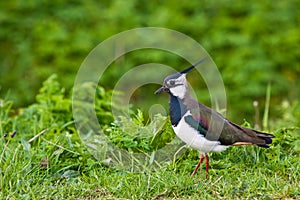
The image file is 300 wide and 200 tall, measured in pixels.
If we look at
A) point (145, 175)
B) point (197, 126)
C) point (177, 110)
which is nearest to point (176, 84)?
point (177, 110)

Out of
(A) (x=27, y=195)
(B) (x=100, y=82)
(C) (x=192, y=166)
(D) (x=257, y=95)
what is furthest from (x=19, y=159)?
(D) (x=257, y=95)

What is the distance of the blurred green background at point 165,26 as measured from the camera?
344 inches

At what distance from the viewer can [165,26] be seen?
9289mm

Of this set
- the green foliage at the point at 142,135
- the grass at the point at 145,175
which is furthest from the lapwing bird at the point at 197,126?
the green foliage at the point at 142,135

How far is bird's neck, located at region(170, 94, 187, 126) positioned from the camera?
405 cm

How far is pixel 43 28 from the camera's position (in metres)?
9.13

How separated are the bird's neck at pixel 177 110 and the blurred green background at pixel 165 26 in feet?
14.3

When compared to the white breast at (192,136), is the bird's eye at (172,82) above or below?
above

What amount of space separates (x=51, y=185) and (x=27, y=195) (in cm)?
28

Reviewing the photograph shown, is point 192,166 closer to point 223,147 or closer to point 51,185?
point 223,147

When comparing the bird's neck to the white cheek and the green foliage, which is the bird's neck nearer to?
the white cheek

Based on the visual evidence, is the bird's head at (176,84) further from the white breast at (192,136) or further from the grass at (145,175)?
the grass at (145,175)

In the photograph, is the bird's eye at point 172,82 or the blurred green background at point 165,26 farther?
the blurred green background at point 165,26

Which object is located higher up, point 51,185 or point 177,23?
point 177,23
